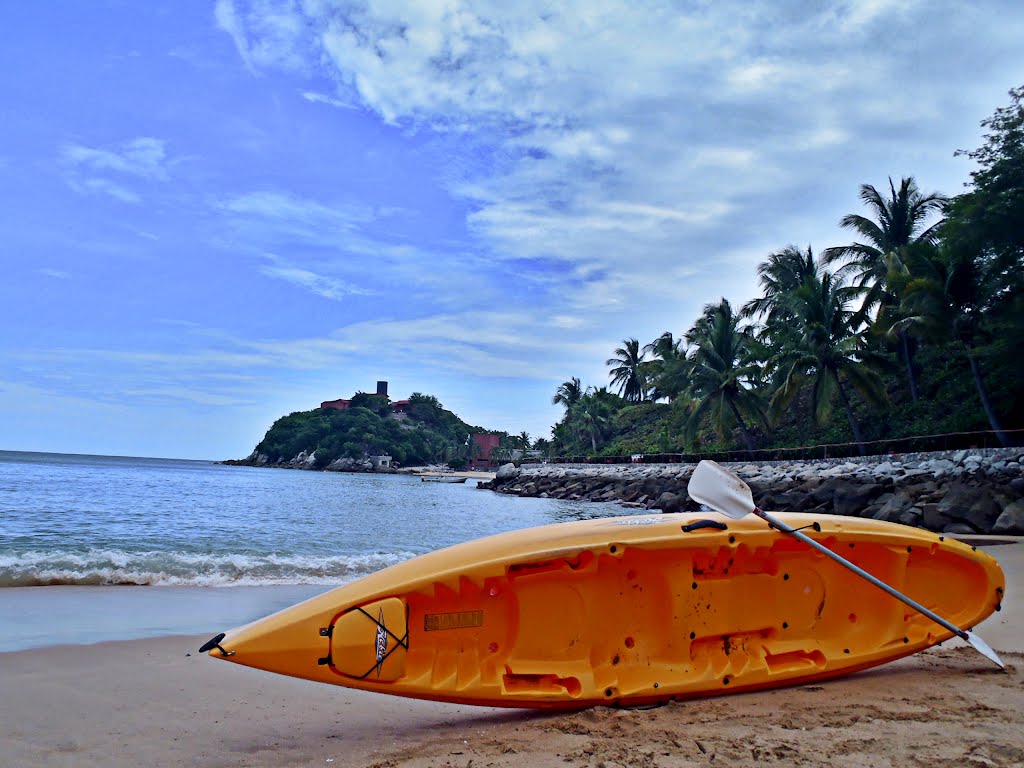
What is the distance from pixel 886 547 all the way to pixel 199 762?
3940 mm

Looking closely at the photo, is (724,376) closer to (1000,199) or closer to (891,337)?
(891,337)

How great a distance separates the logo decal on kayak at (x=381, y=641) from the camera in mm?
3273

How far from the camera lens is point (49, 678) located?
414 cm

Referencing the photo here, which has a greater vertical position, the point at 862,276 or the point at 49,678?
the point at 862,276

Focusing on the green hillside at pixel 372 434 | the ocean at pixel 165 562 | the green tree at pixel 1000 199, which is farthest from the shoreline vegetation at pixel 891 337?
the green hillside at pixel 372 434

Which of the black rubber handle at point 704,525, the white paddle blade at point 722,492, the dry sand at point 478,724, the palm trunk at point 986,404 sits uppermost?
the palm trunk at point 986,404

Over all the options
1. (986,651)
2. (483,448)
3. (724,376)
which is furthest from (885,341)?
(483,448)

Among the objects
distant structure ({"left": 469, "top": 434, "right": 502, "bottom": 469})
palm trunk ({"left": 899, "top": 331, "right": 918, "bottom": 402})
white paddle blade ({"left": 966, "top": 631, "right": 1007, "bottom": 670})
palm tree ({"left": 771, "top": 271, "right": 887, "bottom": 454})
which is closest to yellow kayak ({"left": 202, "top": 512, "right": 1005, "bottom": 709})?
white paddle blade ({"left": 966, "top": 631, "right": 1007, "bottom": 670})

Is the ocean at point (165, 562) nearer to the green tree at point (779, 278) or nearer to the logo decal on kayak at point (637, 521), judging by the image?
the logo decal on kayak at point (637, 521)

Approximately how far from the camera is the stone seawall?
12336mm

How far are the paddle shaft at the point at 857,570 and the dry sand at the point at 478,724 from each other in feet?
0.91

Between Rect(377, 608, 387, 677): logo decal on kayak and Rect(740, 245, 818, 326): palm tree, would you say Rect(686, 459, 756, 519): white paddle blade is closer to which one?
Rect(377, 608, 387, 677): logo decal on kayak

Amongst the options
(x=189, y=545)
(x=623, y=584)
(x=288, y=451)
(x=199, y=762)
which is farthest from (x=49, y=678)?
(x=288, y=451)

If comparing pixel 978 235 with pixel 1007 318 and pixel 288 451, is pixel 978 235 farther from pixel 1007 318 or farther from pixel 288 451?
pixel 288 451
